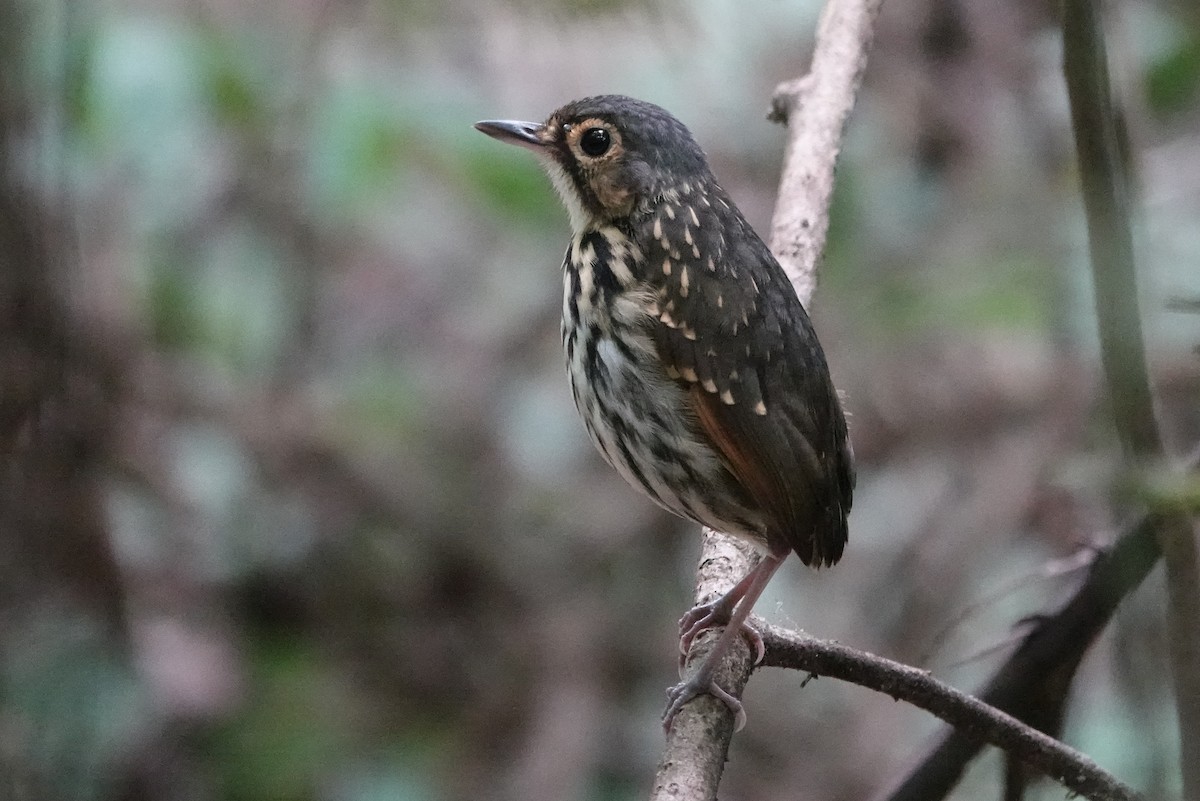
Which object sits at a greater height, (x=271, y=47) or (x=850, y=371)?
(x=271, y=47)

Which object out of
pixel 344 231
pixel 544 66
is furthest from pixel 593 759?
pixel 544 66

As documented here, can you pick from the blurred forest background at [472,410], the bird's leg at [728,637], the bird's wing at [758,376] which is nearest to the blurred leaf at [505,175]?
the blurred forest background at [472,410]

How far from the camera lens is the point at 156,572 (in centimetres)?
446

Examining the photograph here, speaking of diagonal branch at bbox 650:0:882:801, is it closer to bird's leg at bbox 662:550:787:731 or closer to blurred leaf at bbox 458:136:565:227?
bird's leg at bbox 662:550:787:731

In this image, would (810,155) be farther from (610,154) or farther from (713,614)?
Result: (713,614)

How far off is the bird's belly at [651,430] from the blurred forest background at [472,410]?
5.55 feet

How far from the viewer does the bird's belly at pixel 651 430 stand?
8.30 feet

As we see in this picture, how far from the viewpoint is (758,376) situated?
2.49 meters

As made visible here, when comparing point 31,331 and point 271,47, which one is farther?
point 271,47

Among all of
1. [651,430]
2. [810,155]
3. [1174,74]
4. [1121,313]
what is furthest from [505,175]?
[1121,313]

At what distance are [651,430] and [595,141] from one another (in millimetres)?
636

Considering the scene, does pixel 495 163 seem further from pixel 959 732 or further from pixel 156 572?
pixel 959 732

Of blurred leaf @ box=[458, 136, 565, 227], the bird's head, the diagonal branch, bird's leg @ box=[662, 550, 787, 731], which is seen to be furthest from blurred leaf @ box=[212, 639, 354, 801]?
the bird's head

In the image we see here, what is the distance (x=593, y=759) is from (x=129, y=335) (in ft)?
6.77
